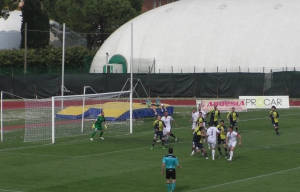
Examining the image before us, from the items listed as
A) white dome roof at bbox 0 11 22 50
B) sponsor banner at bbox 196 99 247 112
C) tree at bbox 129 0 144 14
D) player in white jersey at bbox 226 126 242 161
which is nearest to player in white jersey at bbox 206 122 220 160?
player in white jersey at bbox 226 126 242 161

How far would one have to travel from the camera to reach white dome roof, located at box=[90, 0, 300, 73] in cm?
7638

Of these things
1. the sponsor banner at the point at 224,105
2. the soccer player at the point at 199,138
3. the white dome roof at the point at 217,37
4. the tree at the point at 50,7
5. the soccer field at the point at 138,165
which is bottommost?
the soccer field at the point at 138,165

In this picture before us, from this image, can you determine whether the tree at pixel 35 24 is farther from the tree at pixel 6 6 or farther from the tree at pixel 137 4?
the tree at pixel 137 4

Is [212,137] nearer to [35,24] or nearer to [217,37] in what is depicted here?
[217,37]

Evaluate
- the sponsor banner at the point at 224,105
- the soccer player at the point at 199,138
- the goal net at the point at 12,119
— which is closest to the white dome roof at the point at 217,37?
the sponsor banner at the point at 224,105

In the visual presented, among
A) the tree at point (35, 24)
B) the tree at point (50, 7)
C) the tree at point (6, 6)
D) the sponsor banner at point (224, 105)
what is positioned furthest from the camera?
the tree at point (50, 7)

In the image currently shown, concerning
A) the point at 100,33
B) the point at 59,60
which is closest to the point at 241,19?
the point at 59,60

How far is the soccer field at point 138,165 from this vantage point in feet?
81.3

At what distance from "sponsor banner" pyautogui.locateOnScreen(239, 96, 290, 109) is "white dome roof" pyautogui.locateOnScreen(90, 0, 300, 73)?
14714 mm

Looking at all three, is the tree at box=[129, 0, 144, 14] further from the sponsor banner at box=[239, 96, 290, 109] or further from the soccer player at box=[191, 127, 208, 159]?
the soccer player at box=[191, 127, 208, 159]

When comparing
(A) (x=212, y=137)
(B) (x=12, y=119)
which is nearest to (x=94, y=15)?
(B) (x=12, y=119)

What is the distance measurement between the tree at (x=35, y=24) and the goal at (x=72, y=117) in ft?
135

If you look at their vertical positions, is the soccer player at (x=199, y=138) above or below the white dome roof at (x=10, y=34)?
below

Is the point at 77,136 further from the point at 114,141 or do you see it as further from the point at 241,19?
the point at 241,19
